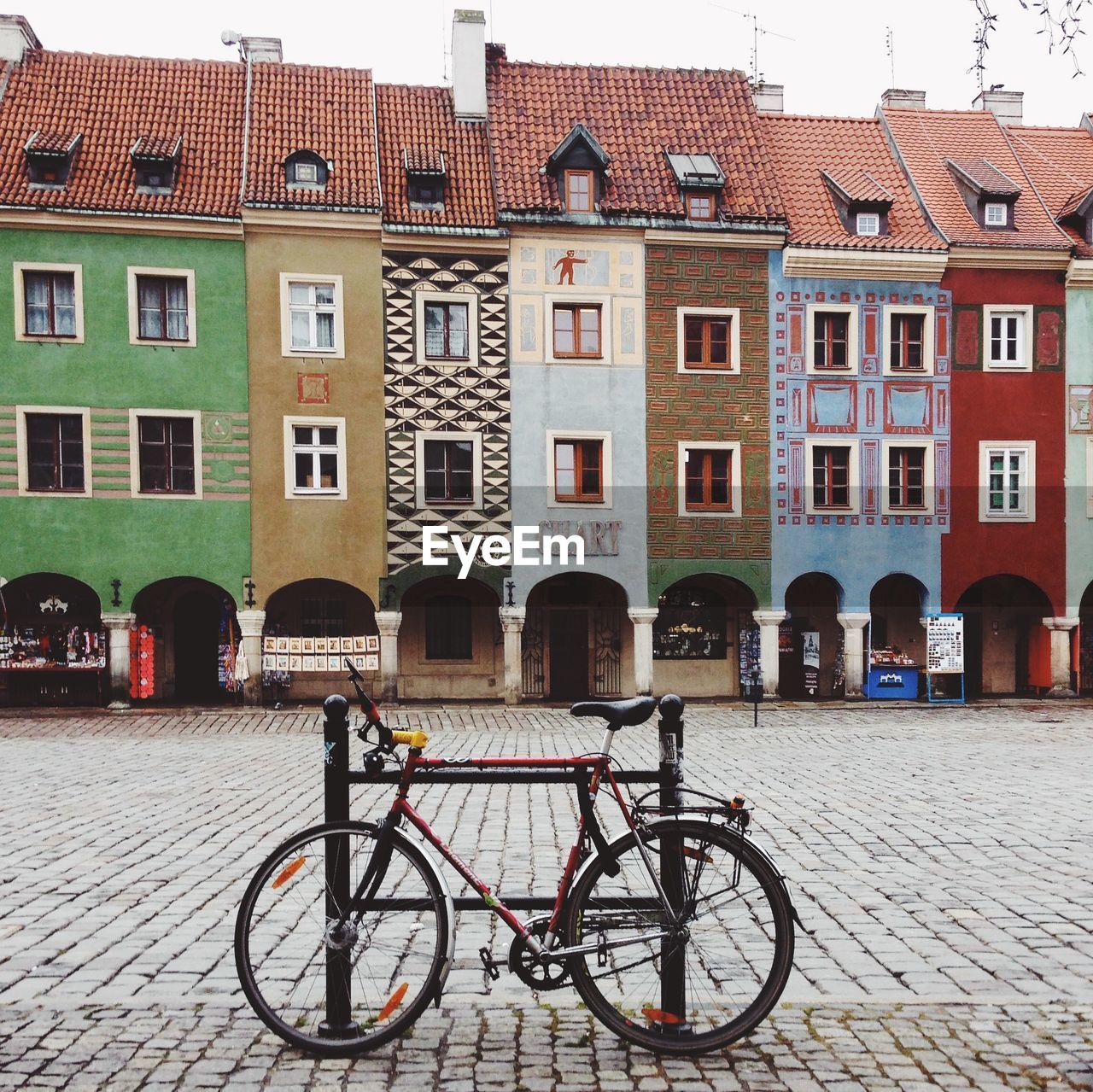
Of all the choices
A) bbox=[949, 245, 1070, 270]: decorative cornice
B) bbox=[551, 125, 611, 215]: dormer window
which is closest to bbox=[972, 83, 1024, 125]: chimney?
bbox=[949, 245, 1070, 270]: decorative cornice

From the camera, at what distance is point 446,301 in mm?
23375

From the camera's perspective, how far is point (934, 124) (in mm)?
28125

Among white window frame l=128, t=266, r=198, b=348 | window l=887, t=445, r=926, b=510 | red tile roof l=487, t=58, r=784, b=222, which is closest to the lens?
white window frame l=128, t=266, r=198, b=348

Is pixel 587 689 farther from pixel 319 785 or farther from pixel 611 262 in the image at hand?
pixel 319 785

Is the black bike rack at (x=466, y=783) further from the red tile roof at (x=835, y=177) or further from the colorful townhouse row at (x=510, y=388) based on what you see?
the red tile roof at (x=835, y=177)

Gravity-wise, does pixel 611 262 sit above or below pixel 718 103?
below

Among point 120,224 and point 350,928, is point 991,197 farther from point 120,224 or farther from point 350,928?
point 350,928

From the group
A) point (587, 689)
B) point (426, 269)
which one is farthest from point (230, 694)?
point (426, 269)

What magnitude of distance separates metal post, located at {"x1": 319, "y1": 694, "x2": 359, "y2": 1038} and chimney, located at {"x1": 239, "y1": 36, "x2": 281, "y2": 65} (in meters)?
25.9

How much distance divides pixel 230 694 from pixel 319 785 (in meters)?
13.5

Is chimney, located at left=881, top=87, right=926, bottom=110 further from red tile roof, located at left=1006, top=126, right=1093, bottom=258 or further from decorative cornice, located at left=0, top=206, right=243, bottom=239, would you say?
decorative cornice, located at left=0, top=206, right=243, bottom=239

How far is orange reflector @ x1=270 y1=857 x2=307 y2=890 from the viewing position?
406 centimetres

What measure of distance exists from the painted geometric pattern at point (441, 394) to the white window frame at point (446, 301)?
0.05m

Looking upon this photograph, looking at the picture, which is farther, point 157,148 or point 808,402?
point 808,402
